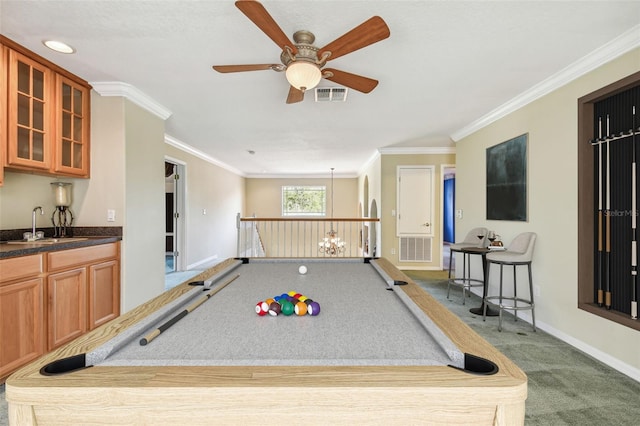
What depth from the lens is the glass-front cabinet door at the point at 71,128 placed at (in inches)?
109

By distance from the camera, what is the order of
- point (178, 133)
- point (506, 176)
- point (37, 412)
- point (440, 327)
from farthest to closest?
point (178, 133), point (506, 176), point (440, 327), point (37, 412)

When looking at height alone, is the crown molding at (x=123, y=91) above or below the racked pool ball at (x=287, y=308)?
above

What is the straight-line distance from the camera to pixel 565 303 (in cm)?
281

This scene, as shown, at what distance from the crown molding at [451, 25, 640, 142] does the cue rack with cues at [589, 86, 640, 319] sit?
291mm

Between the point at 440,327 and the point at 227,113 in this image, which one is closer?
the point at 440,327

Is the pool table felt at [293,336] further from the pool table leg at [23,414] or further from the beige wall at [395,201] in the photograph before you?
the beige wall at [395,201]

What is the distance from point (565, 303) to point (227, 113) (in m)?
4.04

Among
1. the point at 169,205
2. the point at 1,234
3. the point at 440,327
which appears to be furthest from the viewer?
the point at 169,205

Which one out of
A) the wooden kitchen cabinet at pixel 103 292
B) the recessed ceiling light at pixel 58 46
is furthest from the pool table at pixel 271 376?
the recessed ceiling light at pixel 58 46

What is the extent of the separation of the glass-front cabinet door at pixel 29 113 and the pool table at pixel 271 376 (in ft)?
7.30

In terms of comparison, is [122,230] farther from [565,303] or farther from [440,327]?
[565,303]

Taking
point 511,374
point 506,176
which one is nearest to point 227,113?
point 506,176

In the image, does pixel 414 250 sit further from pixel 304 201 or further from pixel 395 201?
pixel 304 201

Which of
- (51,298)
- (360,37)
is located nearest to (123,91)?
(51,298)
